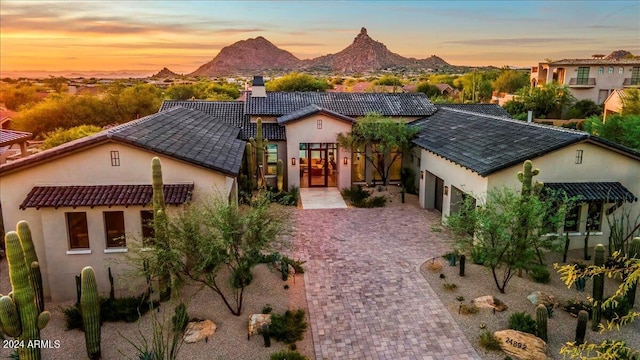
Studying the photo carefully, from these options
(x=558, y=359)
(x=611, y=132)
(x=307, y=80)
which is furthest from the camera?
(x=307, y=80)

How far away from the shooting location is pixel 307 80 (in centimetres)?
8081

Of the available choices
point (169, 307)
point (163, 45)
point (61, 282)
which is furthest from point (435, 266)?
point (163, 45)

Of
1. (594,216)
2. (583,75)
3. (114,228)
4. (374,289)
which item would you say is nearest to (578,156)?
(594,216)

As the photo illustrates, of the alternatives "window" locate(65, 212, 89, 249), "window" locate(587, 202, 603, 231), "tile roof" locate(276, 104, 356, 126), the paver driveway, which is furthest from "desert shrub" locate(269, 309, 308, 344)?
"tile roof" locate(276, 104, 356, 126)

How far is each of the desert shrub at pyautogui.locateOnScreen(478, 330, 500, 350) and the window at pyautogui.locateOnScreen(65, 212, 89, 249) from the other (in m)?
13.3

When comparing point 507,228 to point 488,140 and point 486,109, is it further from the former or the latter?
point 486,109

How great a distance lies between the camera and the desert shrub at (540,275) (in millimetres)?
16750

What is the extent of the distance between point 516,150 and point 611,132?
44.0ft

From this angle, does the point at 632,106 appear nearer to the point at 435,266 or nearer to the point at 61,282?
the point at 435,266

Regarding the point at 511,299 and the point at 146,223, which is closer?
the point at 511,299

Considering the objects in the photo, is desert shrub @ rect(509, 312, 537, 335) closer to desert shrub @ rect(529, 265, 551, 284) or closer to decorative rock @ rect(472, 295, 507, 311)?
decorative rock @ rect(472, 295, 507, 311)

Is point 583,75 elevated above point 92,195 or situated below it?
above

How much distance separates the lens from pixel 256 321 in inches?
538

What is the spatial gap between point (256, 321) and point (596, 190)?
14.9 m
